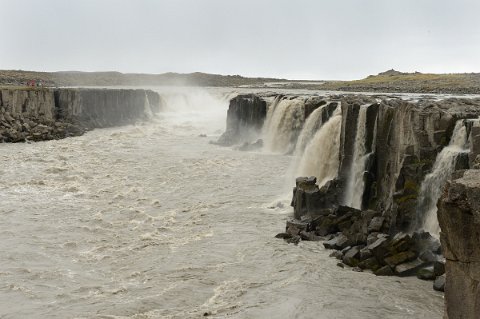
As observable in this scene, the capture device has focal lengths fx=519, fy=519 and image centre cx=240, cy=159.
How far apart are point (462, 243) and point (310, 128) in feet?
85.4

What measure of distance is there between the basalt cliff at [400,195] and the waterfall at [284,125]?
38.1 feet

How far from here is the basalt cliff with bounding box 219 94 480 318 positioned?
9.63 m

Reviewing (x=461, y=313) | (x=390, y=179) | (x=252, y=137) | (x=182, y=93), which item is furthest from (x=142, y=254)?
(x=182, y=93)

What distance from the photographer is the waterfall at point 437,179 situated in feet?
59.4

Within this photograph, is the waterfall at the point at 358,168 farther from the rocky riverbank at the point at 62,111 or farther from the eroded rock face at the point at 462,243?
the rocky riverbank at the point at 62,111

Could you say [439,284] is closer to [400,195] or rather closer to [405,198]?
[405,198]

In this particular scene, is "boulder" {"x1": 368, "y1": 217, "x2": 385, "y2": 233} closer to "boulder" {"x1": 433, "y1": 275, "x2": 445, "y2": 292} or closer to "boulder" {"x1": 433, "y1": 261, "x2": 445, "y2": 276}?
"boulder" {"x1": 433, "y1": 261, "x2": 445, "y2": 276}

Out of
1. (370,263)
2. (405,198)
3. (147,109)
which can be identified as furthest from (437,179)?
(147,109)

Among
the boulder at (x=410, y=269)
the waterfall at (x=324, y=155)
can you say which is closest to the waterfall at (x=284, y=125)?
the waterfall at (x=324, y=155)

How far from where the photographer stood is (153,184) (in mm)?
32250

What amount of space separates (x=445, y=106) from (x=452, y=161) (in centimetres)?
484

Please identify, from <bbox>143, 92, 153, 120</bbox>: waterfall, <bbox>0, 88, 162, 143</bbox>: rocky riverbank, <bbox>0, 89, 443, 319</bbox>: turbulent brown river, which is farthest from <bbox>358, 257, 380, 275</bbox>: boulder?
<bbox>143, 92, 153, 120</bbox>: waterfall

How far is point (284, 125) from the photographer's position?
42875 mm

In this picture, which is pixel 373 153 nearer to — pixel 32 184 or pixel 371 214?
pixel 371 214
